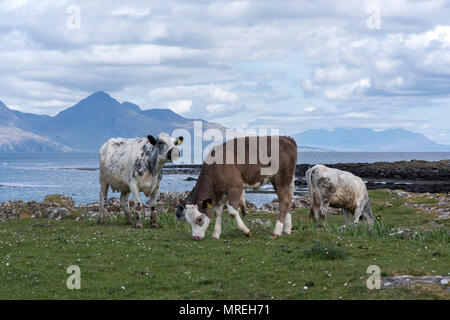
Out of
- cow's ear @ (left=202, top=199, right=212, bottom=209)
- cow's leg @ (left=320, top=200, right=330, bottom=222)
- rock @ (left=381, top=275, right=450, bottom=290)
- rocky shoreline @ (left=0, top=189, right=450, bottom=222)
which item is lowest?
rocky shoreline @ (left=0, top=189, right=450, bottom=222)

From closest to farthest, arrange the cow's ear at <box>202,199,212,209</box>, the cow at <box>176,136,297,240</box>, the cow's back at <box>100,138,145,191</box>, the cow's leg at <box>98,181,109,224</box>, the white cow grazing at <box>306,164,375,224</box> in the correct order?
1. the cow's ear at <box>202,199,212,209</box>
2. the cow at <box>176,136,297,240</box>
3. the cow's back at <box>100,138,145,191</box>
4. the white cow grazing at <box>306,164,375,224</box>
5. the cow's leg at <box>98,181,109,224</box>

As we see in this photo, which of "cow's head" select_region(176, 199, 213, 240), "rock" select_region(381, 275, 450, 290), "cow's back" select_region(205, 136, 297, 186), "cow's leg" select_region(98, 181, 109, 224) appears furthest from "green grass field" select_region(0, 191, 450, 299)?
"cow's leg" select_region(98, 181, 109, 224)

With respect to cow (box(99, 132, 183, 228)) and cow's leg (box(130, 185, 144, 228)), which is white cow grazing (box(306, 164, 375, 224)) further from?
cow's leg (box(130, 185, 144, 228))

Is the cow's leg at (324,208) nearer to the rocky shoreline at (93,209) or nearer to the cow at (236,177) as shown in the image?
the cow at (236,177)

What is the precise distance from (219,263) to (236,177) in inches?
A: 142

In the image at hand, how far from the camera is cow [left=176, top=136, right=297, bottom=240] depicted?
52.4 feet

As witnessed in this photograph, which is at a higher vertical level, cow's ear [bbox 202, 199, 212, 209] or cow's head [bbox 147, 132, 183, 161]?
cow's head [bbox 147, 132, 183, 161]

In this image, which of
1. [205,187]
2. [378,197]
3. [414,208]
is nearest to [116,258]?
[205,187]

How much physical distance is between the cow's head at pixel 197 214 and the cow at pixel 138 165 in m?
3.72

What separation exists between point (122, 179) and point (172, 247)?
6.78m

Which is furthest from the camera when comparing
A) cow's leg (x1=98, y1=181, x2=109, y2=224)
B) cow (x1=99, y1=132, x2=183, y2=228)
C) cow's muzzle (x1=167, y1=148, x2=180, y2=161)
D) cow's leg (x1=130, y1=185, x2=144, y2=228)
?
cow's leg (x1=98, y1=181, x2=109, y2=224)

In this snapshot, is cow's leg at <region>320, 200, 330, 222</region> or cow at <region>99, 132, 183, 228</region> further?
cow's leg at <region>320, 200, 330, 222</region>

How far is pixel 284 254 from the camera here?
1410 cm
